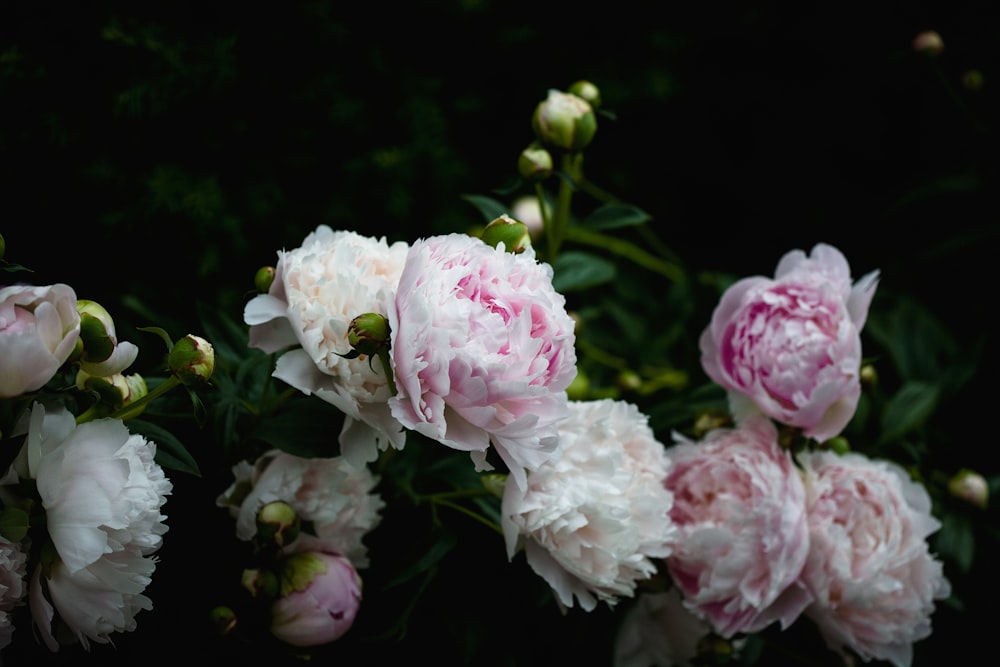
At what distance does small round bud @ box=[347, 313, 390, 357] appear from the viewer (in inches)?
19.5

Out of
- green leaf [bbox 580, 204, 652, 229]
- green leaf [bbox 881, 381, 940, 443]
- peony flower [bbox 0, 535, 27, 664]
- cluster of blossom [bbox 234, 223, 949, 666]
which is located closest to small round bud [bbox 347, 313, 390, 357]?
cluster of blossom [bbox 234, 223, 949, 666]

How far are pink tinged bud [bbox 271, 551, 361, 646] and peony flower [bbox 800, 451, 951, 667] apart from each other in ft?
1.16

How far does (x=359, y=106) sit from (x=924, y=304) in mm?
777

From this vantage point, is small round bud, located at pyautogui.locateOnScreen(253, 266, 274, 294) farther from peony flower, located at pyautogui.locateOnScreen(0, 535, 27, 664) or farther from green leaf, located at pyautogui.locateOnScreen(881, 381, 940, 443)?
green leaf, located at pyautogui.locateOnScreen(881, 381, 940, 443)

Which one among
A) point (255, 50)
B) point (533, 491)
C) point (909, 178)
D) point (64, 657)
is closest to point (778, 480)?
point (533, 491)

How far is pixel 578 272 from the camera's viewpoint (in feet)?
2.73

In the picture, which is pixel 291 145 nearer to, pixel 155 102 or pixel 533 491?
pixel 155 102

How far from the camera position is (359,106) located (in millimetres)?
930

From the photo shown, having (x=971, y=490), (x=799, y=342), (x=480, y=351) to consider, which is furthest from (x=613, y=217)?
(x=971, y=490)

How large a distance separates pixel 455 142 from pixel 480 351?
2.13 feet

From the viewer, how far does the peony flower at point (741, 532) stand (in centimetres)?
66

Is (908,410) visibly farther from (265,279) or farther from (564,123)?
(265,279)

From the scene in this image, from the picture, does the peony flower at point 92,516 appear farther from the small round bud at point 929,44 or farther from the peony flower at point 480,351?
the small round bud at point 929,44

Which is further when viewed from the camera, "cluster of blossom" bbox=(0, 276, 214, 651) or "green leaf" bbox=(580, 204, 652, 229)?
"green leaf" bbox=(580, 204, 652, 229)
